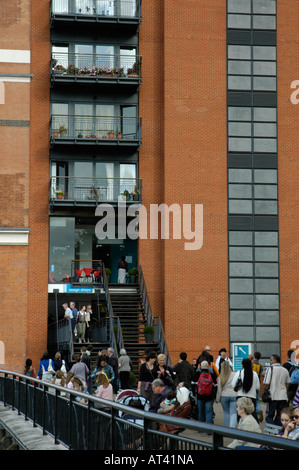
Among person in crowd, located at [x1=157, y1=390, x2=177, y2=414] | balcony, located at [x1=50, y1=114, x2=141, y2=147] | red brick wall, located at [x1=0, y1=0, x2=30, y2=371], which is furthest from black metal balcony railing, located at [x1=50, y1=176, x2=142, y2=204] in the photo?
person in crowd, located at [x1=157, y1=390, x2=177, y2=414]

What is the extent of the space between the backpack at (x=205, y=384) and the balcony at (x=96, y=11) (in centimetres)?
2219

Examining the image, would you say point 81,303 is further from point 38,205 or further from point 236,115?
point 236,115

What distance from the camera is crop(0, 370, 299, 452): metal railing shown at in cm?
555

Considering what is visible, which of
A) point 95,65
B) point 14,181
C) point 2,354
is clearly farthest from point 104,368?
point 95,65

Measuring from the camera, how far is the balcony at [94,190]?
33.6m

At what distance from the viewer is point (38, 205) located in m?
33.9

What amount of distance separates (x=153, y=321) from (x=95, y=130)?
925cm

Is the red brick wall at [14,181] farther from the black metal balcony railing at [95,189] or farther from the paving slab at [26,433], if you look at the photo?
the paving slab at [26,433]

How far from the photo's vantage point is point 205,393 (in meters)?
16.3

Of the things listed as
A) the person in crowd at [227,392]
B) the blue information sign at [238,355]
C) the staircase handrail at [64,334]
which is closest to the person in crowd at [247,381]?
the person in crowd at [227,392]

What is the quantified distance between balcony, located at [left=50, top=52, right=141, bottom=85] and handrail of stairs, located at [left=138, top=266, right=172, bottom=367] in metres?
8.61

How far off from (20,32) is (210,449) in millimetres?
31331

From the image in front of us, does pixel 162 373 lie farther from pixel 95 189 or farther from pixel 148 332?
pixel 95 189

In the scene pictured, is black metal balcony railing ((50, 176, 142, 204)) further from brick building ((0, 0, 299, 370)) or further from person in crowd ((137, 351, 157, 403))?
person in crowd ((137, 351, 157, 403))
